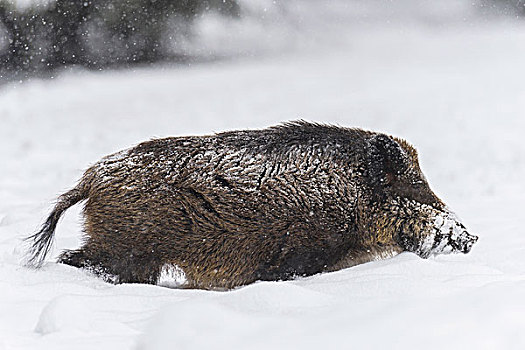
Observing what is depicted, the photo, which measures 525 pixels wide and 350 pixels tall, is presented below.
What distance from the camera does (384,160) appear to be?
3463 mm

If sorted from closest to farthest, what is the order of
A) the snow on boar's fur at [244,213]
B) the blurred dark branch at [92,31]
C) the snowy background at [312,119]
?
the snowy background at [312,119] → the snow on boar's fur at [244,213] → the blurred dark branch at [92,31]

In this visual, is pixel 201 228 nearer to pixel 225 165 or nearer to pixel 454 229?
pixel 225 165

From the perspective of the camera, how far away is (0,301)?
2.79 meters

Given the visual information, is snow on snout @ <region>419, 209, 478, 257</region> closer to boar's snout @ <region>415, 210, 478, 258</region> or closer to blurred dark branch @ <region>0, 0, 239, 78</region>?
boar's snout @ <region>415, 210, 478, 258</region>

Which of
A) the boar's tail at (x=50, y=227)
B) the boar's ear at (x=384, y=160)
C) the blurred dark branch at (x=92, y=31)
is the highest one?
the blurred dark branch at (x=92, y=31)

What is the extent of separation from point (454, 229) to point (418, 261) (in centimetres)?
44

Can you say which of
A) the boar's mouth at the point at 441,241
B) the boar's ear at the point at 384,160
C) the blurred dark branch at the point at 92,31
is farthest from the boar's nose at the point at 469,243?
the blurred dark branch at the point at 92,31

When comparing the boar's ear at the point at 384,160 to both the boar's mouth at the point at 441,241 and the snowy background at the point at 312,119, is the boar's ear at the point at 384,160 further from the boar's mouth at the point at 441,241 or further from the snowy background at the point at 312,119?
the snowy background at the point at 312,119

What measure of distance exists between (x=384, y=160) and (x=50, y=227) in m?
1.87

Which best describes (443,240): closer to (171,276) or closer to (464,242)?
(464,242)

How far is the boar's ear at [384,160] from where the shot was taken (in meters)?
3.44

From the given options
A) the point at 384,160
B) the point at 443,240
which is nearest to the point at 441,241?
the point at 443,240

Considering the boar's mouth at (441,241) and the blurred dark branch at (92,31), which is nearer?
the boar's mouth at (441,241)

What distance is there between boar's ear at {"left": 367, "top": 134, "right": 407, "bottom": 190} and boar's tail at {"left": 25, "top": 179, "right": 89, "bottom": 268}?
5.18 ft
